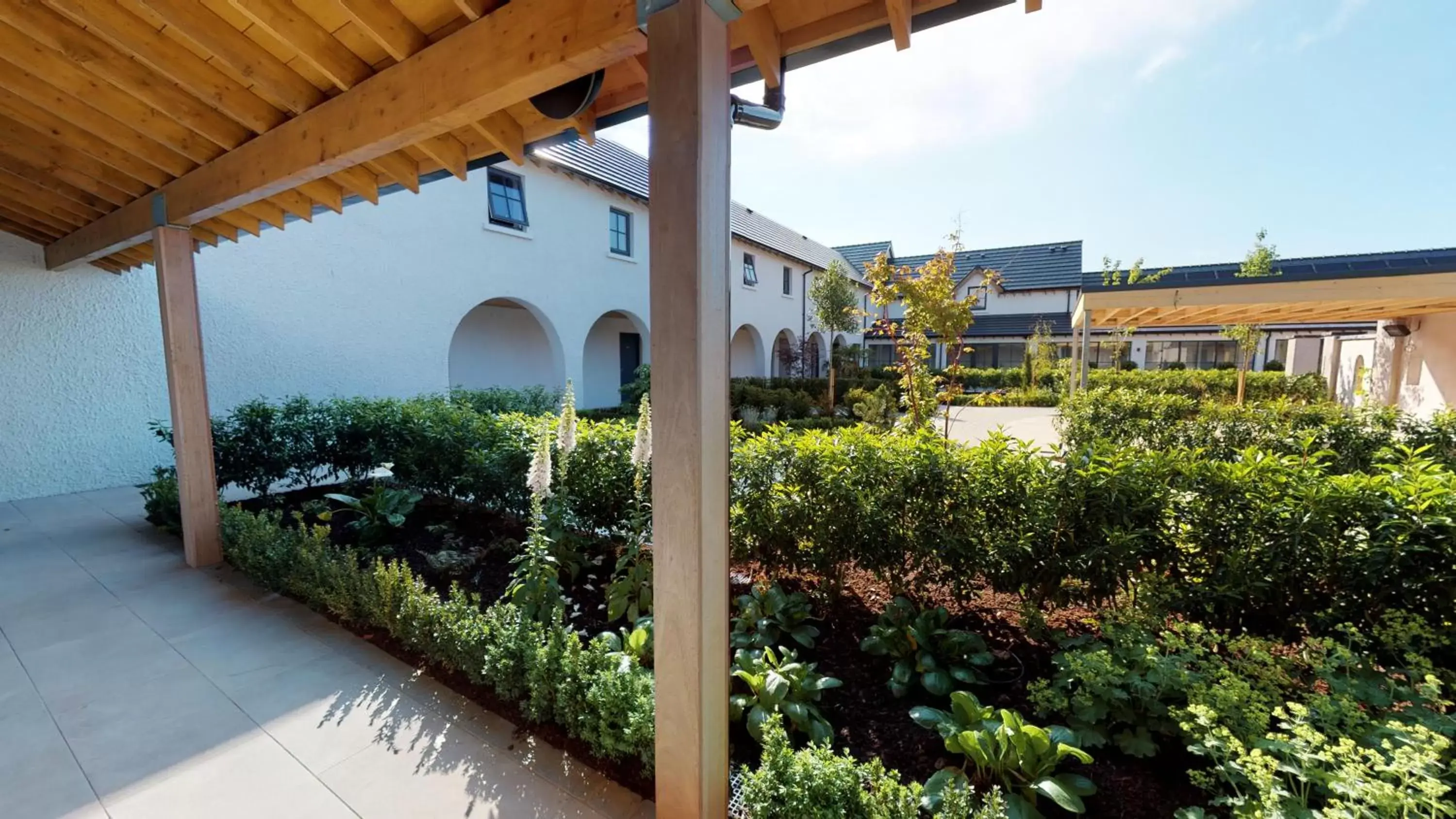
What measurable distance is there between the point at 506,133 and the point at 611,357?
13.1 meters

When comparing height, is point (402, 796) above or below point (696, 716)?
below

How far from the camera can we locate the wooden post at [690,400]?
1.65m

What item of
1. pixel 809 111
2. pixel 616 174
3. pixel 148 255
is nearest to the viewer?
pixel 809 111

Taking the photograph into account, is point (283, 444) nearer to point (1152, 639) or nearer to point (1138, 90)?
point (1152, 639)

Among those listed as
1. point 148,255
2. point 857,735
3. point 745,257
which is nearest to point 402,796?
point 857,735

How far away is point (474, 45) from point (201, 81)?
6.54 ft

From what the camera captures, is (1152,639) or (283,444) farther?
→ (283,444)

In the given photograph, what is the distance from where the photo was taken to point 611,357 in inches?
625

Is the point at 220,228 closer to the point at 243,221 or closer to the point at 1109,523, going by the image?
the point at 243,221

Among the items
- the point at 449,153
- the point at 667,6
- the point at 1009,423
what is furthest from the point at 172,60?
the point at 1009,423

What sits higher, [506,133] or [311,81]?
[311,81]

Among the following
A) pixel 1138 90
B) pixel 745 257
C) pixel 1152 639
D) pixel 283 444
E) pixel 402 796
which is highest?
pixel 745 257

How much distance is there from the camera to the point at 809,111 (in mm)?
2361

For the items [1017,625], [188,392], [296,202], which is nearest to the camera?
[1017,625]
